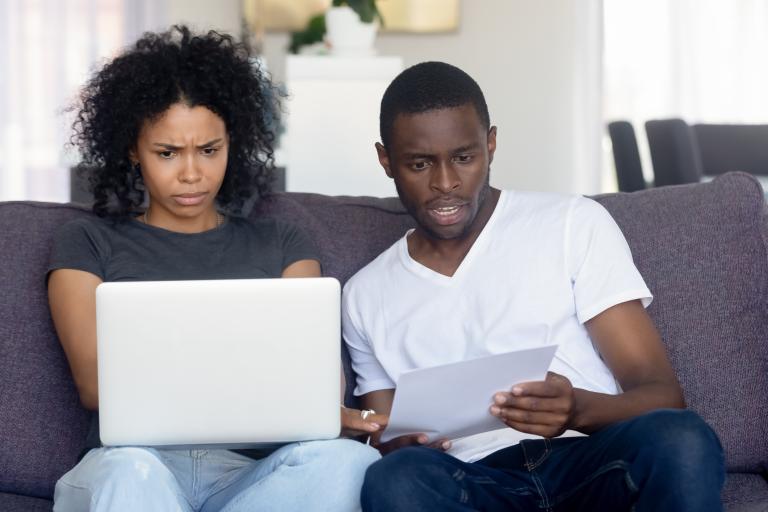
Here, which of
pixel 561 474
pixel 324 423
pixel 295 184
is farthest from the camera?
pixel 295 184

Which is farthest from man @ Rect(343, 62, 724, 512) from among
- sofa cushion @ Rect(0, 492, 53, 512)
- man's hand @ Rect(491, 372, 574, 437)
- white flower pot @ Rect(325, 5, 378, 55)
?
white flower pot @ Rect(325, 5, 378, 55)

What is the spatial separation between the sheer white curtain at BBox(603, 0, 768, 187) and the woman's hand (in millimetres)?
4273

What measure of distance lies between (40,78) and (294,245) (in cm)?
352

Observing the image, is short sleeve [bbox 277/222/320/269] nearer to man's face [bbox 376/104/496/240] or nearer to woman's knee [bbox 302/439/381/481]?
man's face [bbox 376/104/496/240]

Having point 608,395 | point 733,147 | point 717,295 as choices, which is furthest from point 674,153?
point 608,395

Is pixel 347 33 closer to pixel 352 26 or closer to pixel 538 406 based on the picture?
pixel 352 26

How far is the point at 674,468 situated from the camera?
1378 mm

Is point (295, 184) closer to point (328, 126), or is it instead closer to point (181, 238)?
point (328, 126)

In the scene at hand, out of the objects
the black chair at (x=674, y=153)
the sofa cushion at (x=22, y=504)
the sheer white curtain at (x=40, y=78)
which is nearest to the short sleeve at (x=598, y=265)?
the sofa cushion at (x=22, y=504)

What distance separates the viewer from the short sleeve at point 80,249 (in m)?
1.81

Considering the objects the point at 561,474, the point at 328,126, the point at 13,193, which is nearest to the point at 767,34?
the point at 328,126

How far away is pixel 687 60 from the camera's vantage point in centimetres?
567

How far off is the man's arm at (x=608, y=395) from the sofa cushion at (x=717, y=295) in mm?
187

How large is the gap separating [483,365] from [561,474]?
27 centimetres
